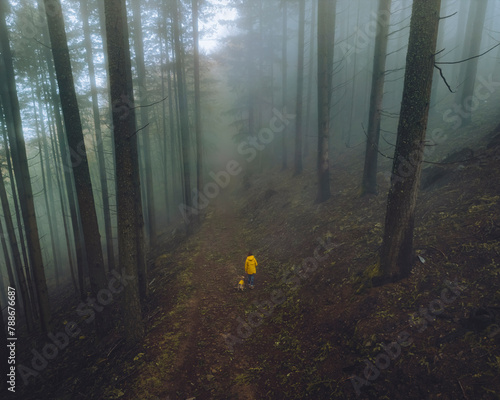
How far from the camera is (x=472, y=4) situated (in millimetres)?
16953

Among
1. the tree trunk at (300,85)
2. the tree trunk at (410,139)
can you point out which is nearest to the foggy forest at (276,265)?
the tree trunk at (410,139)

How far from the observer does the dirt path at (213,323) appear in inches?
238

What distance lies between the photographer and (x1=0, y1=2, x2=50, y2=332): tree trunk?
28.0ft

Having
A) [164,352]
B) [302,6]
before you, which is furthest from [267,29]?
[164,352]

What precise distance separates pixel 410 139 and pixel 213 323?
24.6 ft

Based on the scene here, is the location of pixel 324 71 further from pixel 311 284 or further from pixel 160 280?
pixel 160 280

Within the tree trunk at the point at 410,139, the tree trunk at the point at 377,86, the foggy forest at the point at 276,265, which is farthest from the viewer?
the tree trunk at the point at 377,86

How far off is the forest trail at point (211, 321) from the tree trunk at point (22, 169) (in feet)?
17.0

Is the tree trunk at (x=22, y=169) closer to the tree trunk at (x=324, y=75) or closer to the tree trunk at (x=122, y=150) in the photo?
the tree trunk at (x=122, y=150)

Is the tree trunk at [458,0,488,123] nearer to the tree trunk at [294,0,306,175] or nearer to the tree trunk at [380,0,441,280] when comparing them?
the tree trunk at [294,0,306,175]

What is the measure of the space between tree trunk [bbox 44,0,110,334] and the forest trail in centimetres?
308

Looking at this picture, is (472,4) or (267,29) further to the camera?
(267,29)

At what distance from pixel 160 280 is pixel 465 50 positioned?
2304cm

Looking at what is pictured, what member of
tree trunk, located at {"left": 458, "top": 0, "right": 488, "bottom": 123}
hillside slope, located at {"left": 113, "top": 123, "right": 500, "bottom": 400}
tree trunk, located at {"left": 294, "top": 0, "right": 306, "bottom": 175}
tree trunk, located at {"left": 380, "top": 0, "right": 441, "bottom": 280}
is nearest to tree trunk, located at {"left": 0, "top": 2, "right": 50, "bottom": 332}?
hillside slope, located at {"left": 113, "top": 123, "right": 500, "bottom": 400}
